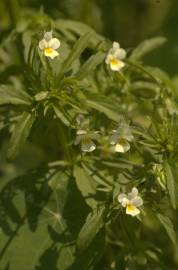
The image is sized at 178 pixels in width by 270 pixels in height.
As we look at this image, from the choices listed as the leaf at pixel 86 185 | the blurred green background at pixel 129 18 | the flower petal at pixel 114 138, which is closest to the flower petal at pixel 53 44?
the flower petal at pixel 114 138

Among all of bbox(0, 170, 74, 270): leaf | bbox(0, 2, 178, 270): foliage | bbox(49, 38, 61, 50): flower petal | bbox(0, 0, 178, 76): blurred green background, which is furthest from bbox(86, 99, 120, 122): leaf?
bbox(0, 0, 178, 76): blurred green background

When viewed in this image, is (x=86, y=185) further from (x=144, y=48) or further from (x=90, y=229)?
(x=144, y=48)

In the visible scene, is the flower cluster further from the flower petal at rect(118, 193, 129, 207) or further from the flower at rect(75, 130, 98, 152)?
the flower petal at rect(118, 193, 129, 207)

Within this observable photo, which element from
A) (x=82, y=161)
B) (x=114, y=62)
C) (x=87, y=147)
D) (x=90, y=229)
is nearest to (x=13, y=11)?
(x=114, y=62)

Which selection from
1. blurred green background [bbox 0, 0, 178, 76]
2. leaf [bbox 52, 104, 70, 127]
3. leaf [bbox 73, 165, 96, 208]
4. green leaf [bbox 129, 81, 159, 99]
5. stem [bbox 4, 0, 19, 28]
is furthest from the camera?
blurred green background [bbox 0, 0, 178, 76]

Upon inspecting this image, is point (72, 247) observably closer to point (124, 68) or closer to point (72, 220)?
point (72, 220)

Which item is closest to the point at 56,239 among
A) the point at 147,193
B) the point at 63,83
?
the point at 147,193
